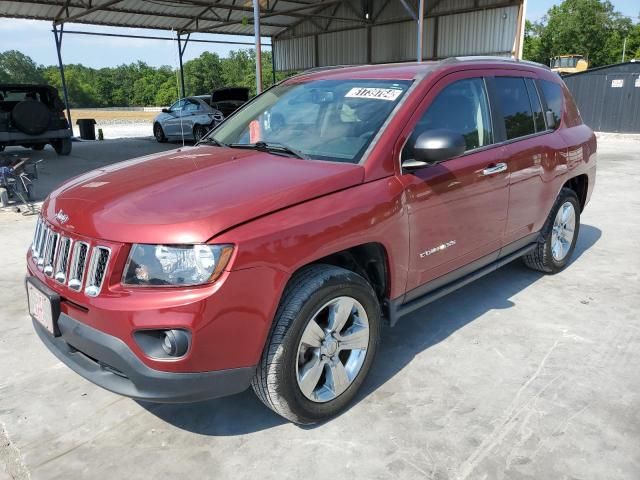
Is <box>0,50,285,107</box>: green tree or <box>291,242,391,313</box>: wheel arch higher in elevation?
<box>0,50,285,107</box>: green tree

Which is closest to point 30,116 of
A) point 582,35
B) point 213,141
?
point 213,141

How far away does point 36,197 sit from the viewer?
8.62 m

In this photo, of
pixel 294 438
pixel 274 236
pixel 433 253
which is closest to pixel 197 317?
pixel 274 236

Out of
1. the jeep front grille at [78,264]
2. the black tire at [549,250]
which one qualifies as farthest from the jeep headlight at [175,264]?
the black tire at [549,250]

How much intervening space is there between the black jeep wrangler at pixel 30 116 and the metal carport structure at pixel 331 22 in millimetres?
4699

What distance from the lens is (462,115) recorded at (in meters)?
3.46

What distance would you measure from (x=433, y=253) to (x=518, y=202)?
3.67 feet

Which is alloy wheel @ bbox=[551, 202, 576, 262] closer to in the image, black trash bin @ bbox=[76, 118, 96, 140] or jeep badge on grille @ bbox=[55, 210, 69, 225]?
jeep badge on grille @ bbox=[55, 210, 69, 225]

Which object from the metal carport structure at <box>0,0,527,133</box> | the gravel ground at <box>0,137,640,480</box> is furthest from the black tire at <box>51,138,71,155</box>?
the gravel ground at <box>0,137,640,480</box>

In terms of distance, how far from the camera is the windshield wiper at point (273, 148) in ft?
10.0

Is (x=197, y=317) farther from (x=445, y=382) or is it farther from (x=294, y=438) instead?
(x=445, y=382)

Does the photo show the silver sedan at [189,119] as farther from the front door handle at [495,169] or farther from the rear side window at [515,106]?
the front door handle at [495,169]

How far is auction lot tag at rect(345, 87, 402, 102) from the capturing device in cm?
316

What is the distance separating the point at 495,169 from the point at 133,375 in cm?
261
